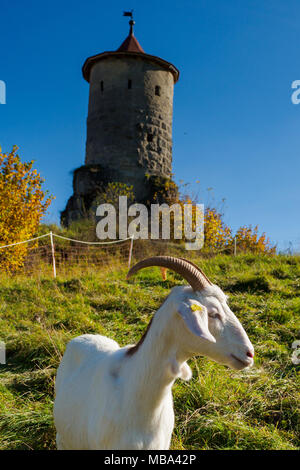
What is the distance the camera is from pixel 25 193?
33.2 feet

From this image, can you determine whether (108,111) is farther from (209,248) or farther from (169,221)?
(209,248)

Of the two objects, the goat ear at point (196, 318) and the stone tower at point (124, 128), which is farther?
the stone tower at point (124, 128)

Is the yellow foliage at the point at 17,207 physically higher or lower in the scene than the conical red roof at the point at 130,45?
lower

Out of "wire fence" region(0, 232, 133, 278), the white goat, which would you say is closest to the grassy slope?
the white goat

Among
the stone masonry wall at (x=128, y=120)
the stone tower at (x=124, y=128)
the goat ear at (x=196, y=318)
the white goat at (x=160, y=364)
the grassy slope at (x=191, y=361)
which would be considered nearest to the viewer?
the goat ear at (x=196, y=318)

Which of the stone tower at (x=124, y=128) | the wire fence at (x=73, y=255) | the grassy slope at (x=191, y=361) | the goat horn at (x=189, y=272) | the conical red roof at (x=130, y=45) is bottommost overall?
the grassy slope at (x=191, y=361)

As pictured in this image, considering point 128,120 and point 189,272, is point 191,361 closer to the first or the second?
point 189,272

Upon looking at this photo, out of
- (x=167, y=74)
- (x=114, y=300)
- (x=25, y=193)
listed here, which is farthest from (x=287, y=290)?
(x=167, y=74)

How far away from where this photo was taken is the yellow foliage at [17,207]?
30.6ft

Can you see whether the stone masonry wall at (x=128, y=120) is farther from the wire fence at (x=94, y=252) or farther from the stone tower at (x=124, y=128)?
the wire fence at (x=94, y=252)

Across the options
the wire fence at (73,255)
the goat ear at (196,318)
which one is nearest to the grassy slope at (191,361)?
the goat ear at (196,318)

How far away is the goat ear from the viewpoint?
62.6 inches

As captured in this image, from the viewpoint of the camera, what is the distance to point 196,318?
5.40 ft

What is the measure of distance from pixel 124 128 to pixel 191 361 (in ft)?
51.8
